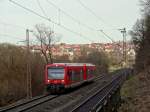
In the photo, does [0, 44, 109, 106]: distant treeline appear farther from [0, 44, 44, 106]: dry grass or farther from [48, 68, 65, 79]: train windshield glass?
[48, 68, 65, 79]: train windshield glass

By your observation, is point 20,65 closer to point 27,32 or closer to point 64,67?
point 27,32

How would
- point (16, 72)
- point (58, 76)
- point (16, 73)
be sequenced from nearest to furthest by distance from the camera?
1. point (58, 76)
2. point (16, 73)
3. point (16, 72)

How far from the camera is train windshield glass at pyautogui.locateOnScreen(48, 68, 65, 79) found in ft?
134

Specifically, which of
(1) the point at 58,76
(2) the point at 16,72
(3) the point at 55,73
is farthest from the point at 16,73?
(1) the point at 58,76

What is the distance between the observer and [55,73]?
41125 mm

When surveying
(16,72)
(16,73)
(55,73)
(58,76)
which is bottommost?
(16,73)

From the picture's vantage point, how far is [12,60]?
61.8 meters

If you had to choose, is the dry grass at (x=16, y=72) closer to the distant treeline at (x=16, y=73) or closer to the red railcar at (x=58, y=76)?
the distant treeline at (x=16, y=73)

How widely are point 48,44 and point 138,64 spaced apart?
18.8m

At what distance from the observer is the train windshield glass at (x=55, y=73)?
40875 mm

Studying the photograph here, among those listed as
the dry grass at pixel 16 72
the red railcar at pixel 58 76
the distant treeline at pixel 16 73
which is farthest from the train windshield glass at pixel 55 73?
the dry grass at pixel 16 72

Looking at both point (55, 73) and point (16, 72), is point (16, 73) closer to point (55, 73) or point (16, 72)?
point (16, 72)

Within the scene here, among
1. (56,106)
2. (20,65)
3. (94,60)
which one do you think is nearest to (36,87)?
(20,65)

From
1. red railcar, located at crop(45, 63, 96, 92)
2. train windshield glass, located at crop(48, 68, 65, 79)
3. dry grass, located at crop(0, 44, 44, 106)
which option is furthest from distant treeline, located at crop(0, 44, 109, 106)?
train windshield glass, located at crop(48, 68, 65, 79)
